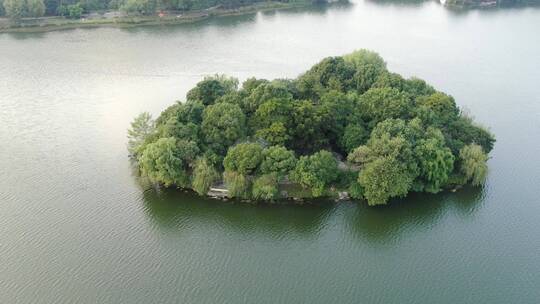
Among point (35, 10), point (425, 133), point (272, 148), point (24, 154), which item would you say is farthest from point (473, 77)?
point (35, 10)

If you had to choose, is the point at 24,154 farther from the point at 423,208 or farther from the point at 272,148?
the point at 423,208

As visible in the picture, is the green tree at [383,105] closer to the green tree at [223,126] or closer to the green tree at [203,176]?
the green tree at [223,126]

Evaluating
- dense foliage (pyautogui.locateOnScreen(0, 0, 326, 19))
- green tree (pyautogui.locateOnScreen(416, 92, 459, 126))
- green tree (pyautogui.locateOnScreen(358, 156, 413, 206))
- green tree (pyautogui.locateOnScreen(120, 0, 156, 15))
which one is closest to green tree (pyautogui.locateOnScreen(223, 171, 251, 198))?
green tree (pyautogui.locateOnScreen(358, 156, 413, 206))

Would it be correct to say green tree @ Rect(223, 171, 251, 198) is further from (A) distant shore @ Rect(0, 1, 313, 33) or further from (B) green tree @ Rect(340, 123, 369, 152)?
(A) distant shore @ Rect(0, 1, 313, 33)

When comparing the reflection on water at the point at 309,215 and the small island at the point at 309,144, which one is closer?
the reflection on water at the point at 309,215

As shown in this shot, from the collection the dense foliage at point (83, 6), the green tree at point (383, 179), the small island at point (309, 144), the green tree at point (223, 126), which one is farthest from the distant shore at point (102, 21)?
the green tree at point (383, 179)

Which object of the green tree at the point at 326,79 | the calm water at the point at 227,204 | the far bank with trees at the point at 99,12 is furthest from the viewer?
the far bank with trees at the point at 99,12
